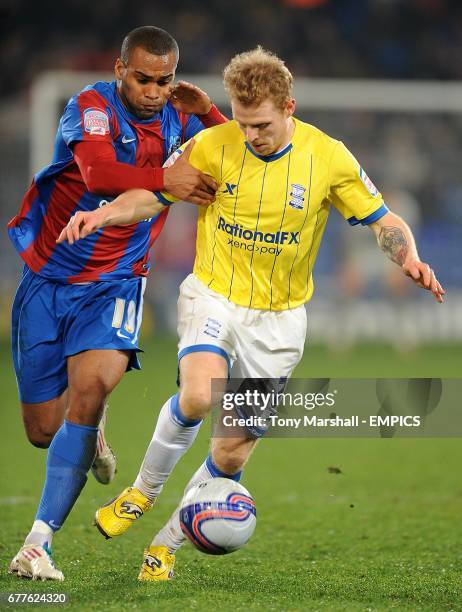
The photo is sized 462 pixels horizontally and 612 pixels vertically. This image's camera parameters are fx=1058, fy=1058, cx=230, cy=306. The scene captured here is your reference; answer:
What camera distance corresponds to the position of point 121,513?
15.7ft

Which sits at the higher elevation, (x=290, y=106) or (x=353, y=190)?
(x=290, y=106)

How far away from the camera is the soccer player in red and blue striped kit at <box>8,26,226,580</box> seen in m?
4.70

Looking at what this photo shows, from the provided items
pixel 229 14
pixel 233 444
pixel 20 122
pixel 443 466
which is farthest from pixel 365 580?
pixel 229 14

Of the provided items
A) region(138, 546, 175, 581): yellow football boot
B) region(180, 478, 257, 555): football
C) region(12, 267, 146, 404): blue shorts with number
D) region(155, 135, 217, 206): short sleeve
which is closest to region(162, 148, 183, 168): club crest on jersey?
region(155, 135, 217, 206): short sleeve

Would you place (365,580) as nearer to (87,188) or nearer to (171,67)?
(87,188)

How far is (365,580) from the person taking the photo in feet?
15.3

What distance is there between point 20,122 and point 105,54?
11.3ft

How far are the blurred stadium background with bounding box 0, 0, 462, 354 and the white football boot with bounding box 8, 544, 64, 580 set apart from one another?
24.0ft

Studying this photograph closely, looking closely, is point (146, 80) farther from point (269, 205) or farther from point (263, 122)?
point (269, 205)

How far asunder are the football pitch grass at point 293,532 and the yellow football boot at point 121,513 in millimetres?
195

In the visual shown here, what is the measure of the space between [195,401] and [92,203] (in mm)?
1202

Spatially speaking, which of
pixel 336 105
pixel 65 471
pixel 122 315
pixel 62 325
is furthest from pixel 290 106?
pixel 336 105

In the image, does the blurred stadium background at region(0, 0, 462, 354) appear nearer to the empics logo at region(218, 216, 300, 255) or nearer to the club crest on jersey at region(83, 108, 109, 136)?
the club crest on jersey at region(83, 108, 109, 136)

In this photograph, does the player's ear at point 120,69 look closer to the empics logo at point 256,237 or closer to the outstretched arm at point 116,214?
the outstretched arm at point 116,214
